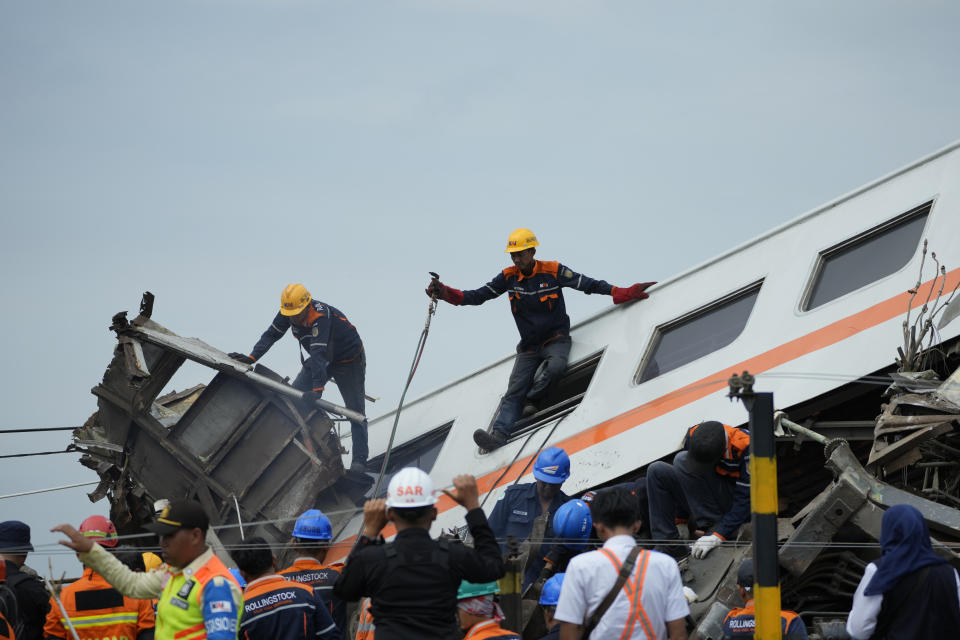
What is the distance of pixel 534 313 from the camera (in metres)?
11.4

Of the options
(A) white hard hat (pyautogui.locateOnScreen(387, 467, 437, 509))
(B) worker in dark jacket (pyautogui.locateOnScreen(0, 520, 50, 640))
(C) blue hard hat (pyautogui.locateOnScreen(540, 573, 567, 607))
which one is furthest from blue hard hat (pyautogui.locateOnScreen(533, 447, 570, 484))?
(B) worker in dark jacket (pyautogui.locateOnScreen(0, 520, 50, 640))

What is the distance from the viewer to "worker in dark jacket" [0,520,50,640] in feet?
22.6

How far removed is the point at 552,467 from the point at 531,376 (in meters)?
3.37

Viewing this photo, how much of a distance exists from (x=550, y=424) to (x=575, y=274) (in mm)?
1640

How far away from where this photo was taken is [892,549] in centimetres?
505

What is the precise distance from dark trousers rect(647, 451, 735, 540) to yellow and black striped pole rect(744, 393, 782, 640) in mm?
3209

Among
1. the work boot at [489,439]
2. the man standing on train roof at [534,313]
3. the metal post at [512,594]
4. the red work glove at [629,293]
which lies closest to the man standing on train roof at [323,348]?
the work boot at [489,439]

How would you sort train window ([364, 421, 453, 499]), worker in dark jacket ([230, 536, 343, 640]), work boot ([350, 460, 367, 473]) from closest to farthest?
worker in dark jacket ([230, 536, 343, 640])
work boot ([350, 460, 367, 473])
train window ([364, 421, 453, 499])

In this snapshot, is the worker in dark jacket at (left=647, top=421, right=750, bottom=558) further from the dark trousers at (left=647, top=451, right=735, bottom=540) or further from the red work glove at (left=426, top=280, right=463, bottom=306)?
the red work glove at (left=426, top=280, right=463, bottom=306)

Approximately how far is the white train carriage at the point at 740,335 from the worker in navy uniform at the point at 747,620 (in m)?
3.29

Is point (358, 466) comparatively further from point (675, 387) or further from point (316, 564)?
point (316, 564)

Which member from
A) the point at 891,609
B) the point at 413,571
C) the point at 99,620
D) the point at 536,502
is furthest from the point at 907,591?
the point at 99,620

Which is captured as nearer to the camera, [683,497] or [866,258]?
[683,497]

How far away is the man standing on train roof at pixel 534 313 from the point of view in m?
11.2
